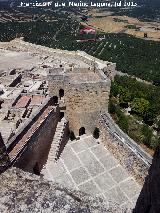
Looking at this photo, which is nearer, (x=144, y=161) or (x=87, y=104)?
(x=144, y=161)

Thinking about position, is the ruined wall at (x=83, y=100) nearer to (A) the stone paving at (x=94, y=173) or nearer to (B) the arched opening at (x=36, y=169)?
(A) the stone paving at (x=94, y=173)

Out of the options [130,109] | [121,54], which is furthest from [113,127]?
[121,54]

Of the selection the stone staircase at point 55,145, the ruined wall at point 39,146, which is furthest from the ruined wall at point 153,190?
the stone staircase at point 55,145

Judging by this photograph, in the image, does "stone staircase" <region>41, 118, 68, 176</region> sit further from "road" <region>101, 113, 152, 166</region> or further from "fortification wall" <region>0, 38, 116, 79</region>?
"fortification wall" <region>0, 38, 116, 79</region>

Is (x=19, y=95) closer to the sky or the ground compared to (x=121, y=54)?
closer to the sky

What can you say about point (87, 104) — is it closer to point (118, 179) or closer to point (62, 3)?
point (118, 179)

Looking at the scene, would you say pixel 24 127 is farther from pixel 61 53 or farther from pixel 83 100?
pixel 61 53

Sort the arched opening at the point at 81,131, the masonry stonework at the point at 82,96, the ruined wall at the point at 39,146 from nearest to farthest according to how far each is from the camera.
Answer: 1. the ruined wall at the point at 39,146
2. the masonry stonework at the point at 82,96
3. the arched opening at the point at 81,131
